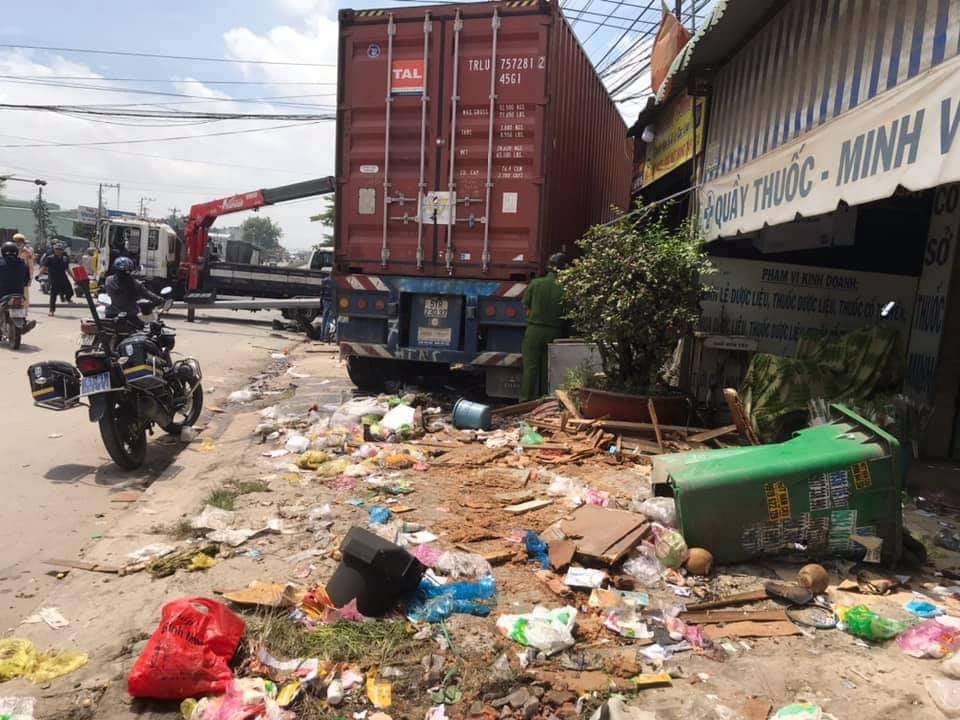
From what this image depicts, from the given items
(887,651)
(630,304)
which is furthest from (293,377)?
(887,651)

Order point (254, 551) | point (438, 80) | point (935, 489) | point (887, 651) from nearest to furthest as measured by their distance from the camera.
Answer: point (887, 651) < point (254, 551) < point (935, 489) < point (438, 80)

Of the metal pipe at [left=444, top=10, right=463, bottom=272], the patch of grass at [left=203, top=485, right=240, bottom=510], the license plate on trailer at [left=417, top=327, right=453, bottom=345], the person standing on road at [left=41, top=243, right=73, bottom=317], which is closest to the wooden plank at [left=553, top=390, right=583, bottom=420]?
the license plate on trailer at [left=417, top=327, right=453, bottom=345]

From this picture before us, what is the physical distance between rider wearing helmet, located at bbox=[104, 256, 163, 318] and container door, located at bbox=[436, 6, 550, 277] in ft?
10.2

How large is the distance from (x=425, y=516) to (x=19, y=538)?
2367 millimetres

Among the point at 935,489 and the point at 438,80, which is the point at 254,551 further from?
the point at 438,80

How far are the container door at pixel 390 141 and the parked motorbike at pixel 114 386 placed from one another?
2855mm

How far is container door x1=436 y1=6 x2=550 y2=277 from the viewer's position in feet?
23.8

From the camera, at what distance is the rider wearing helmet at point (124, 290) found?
6.25m

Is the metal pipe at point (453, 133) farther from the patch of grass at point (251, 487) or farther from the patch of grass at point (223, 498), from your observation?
the patch of grass at point (223, 498)

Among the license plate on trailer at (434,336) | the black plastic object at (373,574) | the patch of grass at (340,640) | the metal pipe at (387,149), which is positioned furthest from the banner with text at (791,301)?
the patch of grass at (340,640)

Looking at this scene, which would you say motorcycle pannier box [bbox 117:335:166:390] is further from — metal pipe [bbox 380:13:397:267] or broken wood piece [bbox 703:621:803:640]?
broken wood piece [bbox 703:621:803:640]

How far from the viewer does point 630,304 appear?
232 inches

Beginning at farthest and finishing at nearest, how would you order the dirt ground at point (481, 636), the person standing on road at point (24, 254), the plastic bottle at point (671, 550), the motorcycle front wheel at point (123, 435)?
the person standing on road at point (24, 254)
the motorcycle front wheel at point (123, 435)
the plastic bottle at point (671, 550)
the dirt ground at point (481, 636)

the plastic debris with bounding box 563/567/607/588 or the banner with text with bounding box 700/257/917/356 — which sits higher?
the banner with text with bounding box 700/257/917/356
